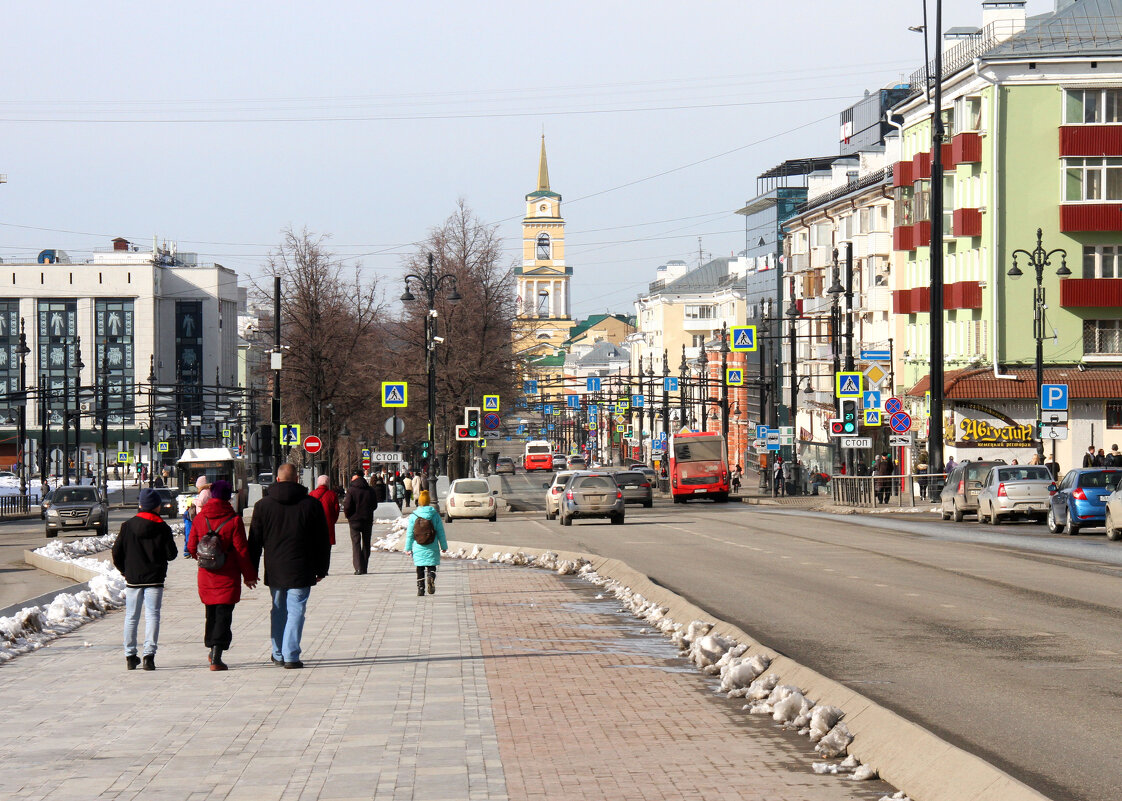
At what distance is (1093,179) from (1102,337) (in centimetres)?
618

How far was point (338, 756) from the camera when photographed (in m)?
9.43

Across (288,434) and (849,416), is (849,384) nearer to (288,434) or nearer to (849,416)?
(849,416)

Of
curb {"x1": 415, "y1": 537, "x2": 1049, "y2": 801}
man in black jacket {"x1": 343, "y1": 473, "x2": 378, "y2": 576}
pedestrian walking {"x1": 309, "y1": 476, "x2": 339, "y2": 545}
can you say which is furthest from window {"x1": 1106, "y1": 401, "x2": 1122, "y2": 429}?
curb {"x1": 415, "y1": 537, "x2": 1049, "y2": 801}

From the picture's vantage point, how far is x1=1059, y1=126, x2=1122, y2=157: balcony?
61875mm

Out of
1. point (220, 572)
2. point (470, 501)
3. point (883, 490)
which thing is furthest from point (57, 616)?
point (883, 490)

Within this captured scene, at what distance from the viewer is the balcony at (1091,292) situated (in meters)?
62.0

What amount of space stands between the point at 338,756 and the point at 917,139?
68.3 meters

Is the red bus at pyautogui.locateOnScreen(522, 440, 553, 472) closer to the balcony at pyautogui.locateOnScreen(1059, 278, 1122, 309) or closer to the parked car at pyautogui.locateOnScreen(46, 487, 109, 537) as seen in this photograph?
the balcony at pyautogui.locateOnScreen(1059, 278, 1122, 309)

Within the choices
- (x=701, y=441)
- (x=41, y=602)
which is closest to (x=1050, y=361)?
(x=701, y=441)

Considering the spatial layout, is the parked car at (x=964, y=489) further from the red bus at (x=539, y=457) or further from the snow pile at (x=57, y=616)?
the red bus at (x=539, y=457)

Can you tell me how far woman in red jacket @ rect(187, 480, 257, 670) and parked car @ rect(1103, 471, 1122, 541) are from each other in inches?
899

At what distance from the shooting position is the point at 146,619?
46.8 ft

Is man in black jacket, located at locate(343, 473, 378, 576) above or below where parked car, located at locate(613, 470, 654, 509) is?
above

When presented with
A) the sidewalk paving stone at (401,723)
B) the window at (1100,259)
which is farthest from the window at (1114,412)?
the sidewalk paving stone at (401,723)
